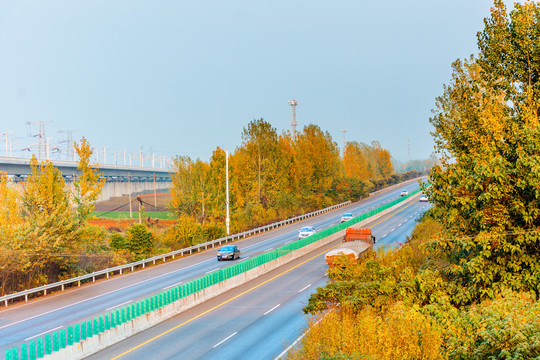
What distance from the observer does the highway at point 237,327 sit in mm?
21344

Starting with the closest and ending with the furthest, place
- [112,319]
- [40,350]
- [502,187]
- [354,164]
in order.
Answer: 1. [502,187]
2. [40,350]
3. [112,319]
4. [354,164]

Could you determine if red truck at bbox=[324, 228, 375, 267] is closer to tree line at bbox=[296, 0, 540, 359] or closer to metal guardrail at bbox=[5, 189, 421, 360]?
metal guardrail at bbox=[5, 189, 421, 360]

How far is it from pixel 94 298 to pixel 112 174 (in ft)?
324

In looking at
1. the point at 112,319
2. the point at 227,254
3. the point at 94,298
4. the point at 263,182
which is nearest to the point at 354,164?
the point at 263,182

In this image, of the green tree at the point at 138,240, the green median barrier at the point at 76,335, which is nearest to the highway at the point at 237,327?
the green median barrier at the point at 76,335

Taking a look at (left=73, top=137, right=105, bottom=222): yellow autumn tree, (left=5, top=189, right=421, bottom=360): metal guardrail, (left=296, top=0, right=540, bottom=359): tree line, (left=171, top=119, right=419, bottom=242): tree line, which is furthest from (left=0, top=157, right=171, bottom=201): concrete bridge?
(left=296, top=0, right=540, bottom=359): tree line

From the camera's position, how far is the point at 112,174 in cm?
12850

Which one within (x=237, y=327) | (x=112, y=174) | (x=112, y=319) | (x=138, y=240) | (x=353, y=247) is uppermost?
(x=112, y=174)

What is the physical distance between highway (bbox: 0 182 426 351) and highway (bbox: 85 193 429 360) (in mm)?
3474

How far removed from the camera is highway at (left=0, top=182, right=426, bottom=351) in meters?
26.5

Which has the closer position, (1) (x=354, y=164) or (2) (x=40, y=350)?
(2) (x=40, y=350)

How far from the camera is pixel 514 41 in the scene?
780 inches

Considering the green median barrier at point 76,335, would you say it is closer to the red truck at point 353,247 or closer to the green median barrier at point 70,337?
the green median barrier at point 70,337

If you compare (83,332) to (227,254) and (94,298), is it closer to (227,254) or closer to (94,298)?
(94,298)
